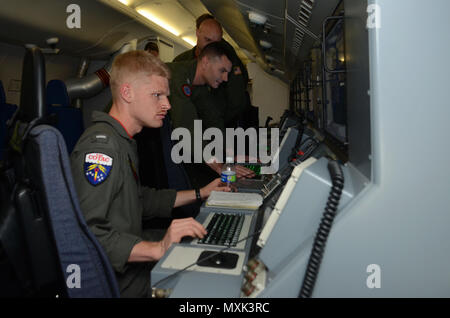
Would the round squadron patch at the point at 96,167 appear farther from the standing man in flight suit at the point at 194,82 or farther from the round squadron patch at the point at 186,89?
the round squadron patch at the point at 186,89

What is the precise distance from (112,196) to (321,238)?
87 cm

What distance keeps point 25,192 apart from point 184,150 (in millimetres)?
1741

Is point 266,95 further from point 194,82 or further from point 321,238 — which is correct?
point 321,238

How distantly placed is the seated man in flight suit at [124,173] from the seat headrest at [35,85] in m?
0.25

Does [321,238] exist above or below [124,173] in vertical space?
below

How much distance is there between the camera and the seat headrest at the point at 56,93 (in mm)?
4484

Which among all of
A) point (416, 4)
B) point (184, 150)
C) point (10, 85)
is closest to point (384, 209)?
point (416, 4)

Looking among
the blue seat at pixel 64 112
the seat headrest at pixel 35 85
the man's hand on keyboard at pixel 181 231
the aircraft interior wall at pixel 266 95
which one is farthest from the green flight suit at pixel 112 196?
the aircraft interior wall at pixel 266 95

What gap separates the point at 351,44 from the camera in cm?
97

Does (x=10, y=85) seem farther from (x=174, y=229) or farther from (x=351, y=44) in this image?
(x=351, y=44)

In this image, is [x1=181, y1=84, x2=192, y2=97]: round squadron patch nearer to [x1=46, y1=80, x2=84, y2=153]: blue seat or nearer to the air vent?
the air vent

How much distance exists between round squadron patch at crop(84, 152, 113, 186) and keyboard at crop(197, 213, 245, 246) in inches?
18.3

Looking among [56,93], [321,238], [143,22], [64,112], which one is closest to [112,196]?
[321,238]

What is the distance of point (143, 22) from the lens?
17.1 feet
